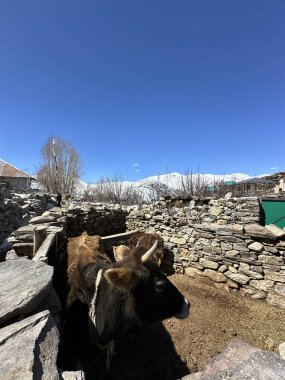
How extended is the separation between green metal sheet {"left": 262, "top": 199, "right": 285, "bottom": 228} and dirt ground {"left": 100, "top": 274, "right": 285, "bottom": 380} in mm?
4770

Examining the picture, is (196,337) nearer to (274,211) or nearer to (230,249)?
(230,249)

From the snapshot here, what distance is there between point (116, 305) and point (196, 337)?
2.58m

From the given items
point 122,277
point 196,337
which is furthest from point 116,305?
point 196,337

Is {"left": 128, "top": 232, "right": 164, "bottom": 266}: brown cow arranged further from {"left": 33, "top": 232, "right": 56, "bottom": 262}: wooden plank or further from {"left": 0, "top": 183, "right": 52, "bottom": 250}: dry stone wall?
{"left": 0, "top": 183, "right": 52, "bottom": 250}: dry stone wall

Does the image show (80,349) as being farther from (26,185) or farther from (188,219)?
(26,185)

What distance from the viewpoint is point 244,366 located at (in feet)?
4.33

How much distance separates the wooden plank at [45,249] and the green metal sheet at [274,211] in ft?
28.0

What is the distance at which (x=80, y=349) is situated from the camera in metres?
2.55

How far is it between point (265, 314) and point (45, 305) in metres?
4.83

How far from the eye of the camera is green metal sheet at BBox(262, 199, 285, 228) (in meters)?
9.19

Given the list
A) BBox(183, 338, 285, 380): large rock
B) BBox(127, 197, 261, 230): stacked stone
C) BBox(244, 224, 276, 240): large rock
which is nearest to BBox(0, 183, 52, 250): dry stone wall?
BBox(127, 197, 261, 230): stacked stone

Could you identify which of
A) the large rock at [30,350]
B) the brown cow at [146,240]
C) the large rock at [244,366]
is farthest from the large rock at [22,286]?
the brown cow at [146,240]

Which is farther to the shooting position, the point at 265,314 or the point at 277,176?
the point at 277,176

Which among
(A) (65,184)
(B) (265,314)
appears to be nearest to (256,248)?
(B) (265,314)
